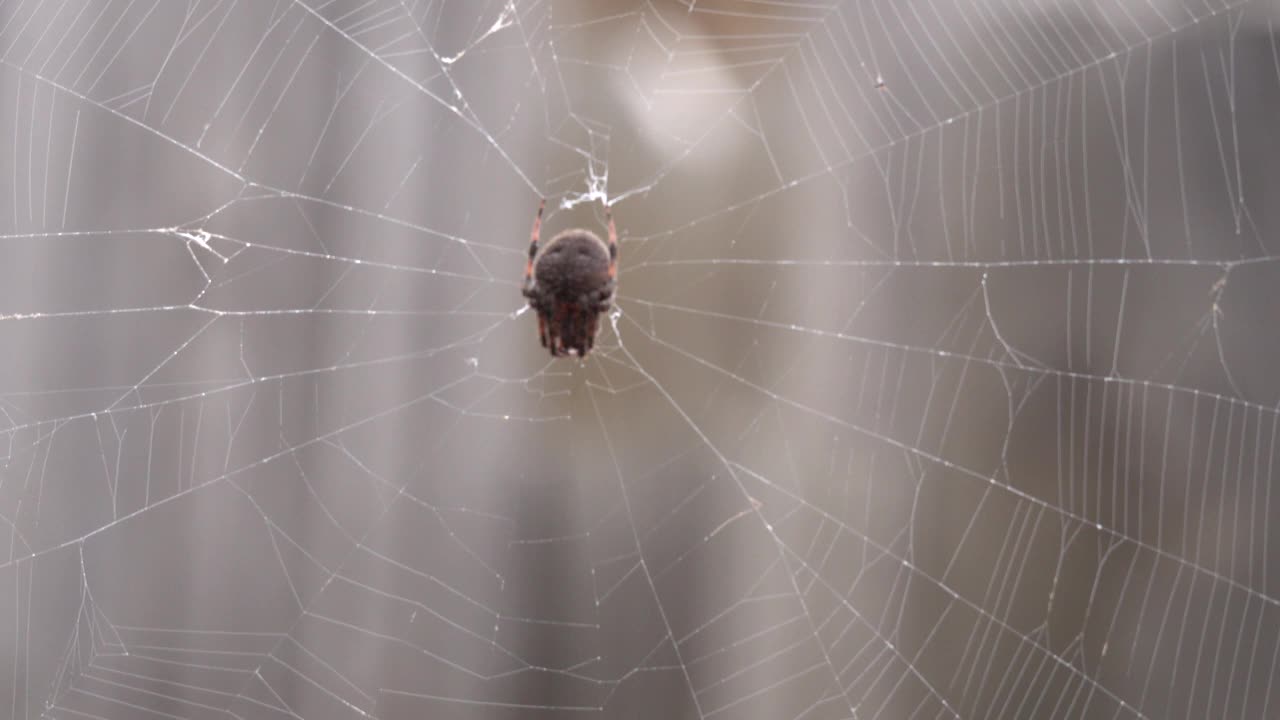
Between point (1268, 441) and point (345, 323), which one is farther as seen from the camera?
point (1268, 441)

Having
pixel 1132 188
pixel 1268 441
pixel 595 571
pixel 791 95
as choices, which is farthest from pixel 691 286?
pixel 1268 441

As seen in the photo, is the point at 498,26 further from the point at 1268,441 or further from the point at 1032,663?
the point at 1268,441

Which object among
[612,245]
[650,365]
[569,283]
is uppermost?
[612,245]

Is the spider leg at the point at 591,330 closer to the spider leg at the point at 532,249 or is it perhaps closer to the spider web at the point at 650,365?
the spider web at the point at 650,365

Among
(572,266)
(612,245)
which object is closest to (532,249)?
(572,266)

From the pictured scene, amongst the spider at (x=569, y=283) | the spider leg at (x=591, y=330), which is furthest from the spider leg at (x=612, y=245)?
the spider leg at (x=591, y=330)

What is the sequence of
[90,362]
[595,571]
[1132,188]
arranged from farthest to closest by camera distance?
[1132,188], [595,571], [90,362]

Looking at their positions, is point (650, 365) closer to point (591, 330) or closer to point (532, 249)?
point (591, 330)
